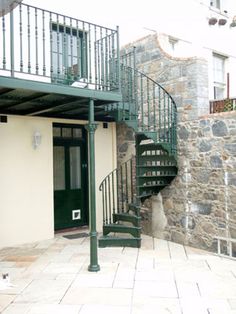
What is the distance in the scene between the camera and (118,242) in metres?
6.28

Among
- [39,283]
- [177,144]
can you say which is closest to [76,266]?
[39,283]

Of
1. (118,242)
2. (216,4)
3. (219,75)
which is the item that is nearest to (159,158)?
(118,242)

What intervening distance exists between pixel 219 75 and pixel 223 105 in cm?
371

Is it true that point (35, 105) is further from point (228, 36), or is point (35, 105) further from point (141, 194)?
point (228, 36)

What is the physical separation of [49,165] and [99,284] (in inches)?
127

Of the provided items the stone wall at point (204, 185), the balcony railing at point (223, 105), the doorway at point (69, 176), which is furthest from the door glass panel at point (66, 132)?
the balcony railing at point (223, 105)

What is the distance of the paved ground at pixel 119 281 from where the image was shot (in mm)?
3734

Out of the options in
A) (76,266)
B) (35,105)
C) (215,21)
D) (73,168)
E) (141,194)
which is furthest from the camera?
(215,21)

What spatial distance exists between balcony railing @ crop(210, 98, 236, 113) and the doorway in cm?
305

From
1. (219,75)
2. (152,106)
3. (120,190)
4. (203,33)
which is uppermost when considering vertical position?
(203,33)

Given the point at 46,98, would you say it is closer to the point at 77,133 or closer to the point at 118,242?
the point at 77,133

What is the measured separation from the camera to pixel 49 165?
23.1 feet

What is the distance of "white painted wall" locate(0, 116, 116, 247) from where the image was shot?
6418 mm

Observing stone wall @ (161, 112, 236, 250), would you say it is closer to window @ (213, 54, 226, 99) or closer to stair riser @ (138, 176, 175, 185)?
stair riser @ (138, 176, 175, 185)
